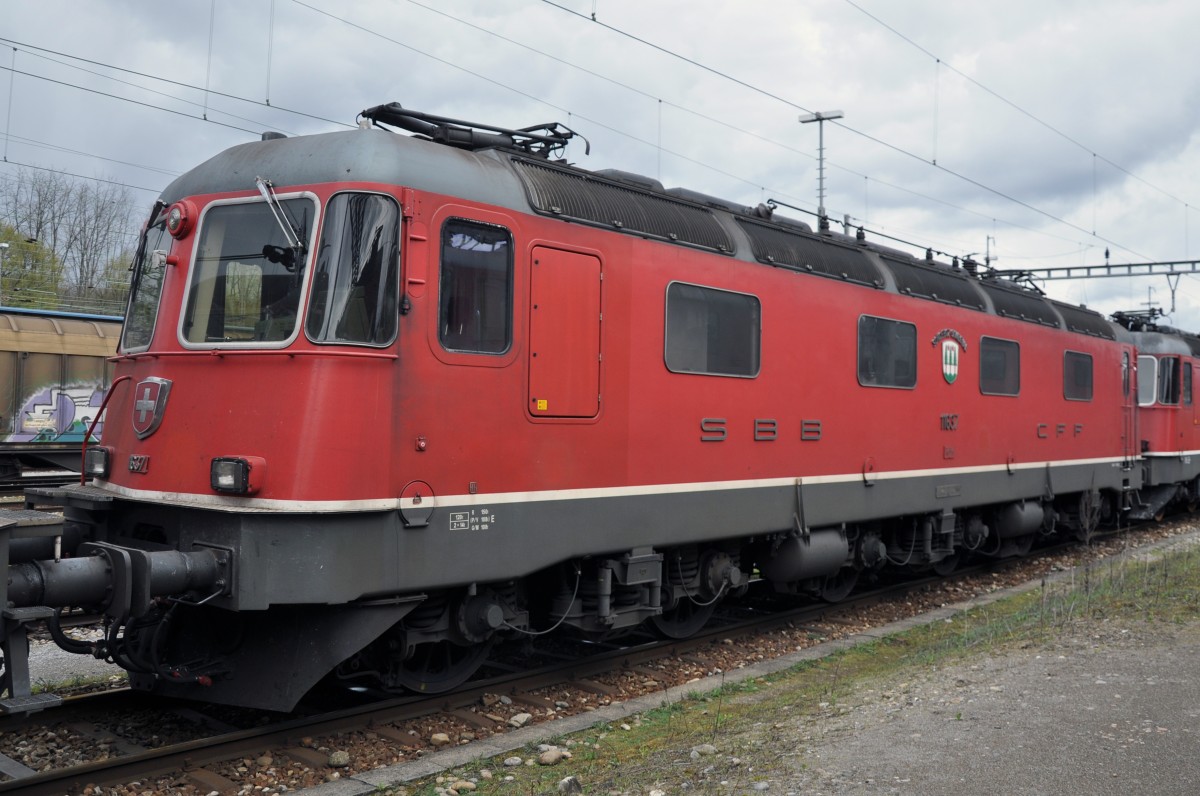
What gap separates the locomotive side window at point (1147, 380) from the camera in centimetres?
1855

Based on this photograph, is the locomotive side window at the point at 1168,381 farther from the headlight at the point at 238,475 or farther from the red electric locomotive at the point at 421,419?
the headlight at the point at 238,475

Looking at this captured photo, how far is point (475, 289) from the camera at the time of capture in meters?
6.63

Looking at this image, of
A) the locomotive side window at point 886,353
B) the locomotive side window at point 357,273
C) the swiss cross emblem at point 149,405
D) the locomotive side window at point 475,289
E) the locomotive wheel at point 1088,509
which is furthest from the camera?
the locomotive wheel at point 1088,509

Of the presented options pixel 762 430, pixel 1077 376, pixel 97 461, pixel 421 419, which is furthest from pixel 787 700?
pixel 1077 376

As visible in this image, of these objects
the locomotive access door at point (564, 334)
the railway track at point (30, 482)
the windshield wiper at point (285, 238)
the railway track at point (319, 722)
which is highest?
the windshield wiper at point (285, 238)

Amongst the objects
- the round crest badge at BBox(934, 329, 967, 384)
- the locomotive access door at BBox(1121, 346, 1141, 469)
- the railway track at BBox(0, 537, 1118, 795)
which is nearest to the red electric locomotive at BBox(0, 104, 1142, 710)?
the railway track at BBox(0, 537, 1118, 795)

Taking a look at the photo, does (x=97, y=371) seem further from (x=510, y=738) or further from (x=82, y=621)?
(x=510, y=738)

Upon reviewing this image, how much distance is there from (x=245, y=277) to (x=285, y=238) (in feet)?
1.23

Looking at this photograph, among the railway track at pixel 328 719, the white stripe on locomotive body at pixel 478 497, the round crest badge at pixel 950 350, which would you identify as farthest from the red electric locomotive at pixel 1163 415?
the railway track at pixel 328 719

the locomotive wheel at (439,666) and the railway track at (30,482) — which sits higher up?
the railway track at (30,482)

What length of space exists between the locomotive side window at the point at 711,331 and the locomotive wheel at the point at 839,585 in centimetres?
335

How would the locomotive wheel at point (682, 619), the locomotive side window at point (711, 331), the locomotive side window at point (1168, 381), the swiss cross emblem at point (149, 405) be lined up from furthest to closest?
the locomotive side window at point (1168, 381)
the locomotive wheel at point (682, 619)
the locomotive side window at point (711, 331)
the swiss cross emblem at point (149, 405)

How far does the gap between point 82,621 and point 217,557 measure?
13.8 ft

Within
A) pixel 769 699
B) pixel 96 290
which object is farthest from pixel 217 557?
pixel 96 290
